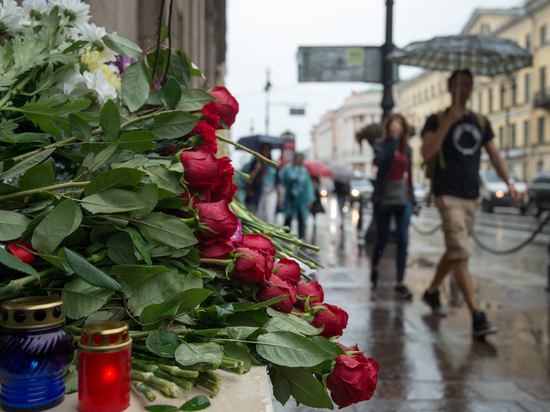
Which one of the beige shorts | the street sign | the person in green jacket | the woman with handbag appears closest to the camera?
the beige shorts

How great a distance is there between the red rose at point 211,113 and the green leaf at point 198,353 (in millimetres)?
517

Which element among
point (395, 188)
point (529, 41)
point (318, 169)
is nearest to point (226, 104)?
point (395, 188)

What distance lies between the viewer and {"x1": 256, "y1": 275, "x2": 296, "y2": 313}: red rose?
3.15ft

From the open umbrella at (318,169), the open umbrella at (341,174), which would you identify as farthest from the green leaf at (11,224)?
the open umbrella at (341,174)

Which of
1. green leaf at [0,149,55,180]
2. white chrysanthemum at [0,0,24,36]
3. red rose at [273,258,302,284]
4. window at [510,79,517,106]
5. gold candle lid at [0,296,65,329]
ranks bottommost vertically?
red rose at [273,258,302,284]

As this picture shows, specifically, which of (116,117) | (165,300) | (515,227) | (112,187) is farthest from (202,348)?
(515,227)

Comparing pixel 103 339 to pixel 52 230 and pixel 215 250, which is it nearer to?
pixel 52 230

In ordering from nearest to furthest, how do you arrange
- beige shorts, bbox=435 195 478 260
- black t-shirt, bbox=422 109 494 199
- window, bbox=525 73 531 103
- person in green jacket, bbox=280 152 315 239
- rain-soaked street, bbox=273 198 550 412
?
rain-soaked street, bbox=273 198 550 412 < beige shorts, bbox=435 195 478 260 < black t-shirt, bbox=422 109 494 199 < person in green jacket, bbox=280 152 315 239 < window, bbox=525 73 531 103

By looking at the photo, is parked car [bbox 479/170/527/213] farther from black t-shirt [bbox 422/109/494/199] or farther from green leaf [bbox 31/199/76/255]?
green leaf [bbox 31/199/76/255]

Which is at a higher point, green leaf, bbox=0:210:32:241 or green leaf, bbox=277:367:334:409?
green leaf, bbox=0:210:32:241

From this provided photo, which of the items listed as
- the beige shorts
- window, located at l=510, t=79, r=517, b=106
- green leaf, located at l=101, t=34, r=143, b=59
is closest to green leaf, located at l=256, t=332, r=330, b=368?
green leaf, located at l=101, t=34, r=143, b=59

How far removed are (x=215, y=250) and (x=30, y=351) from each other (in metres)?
0.38

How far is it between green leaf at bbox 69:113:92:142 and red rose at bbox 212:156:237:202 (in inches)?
9.9

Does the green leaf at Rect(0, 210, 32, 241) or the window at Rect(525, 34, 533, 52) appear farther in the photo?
the window at Rect(525, 34, 533, 52)
